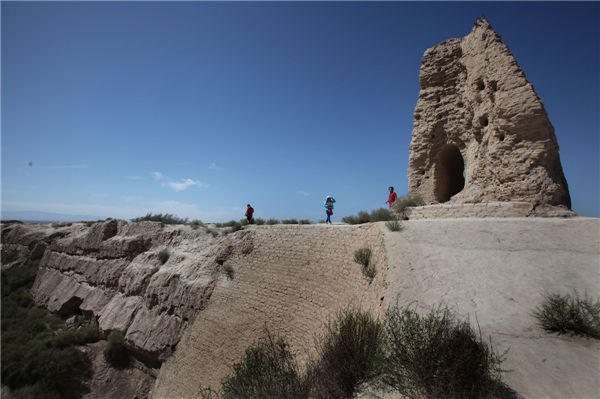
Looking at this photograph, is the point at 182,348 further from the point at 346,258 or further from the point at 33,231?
the point at 33,231

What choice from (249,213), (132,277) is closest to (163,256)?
(132,277)

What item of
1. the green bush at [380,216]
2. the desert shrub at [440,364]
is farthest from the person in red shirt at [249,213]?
the desert shrub at [440,364]

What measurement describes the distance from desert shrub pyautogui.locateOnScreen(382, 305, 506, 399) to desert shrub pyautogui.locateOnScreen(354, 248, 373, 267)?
302cm

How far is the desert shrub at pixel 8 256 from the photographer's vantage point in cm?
1856

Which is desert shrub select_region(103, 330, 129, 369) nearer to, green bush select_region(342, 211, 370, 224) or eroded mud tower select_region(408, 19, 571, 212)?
green bush select_region(342, 211, 370, 224)

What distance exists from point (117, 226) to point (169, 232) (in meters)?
4.83

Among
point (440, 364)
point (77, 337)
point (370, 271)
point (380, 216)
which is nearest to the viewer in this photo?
point (440, 364)

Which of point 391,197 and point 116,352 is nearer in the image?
point 116,352

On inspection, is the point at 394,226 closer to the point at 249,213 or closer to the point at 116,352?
the point at 249,213

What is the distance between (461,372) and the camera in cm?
307

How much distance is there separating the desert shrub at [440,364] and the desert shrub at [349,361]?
30 centimetres

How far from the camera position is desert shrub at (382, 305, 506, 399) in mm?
2965

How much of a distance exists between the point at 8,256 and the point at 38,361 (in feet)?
48.2

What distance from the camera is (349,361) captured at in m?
4.00
